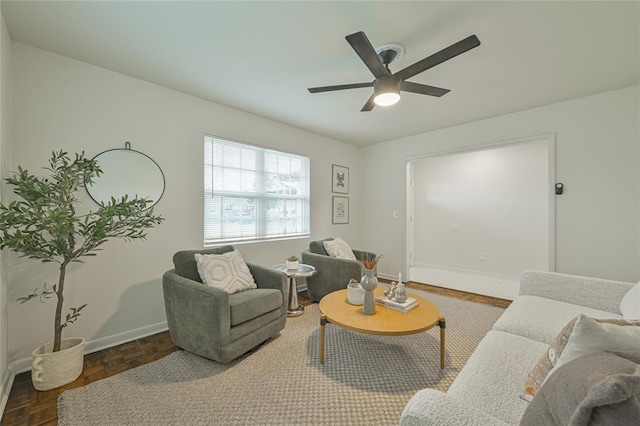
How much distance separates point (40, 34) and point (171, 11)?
3.64 feet

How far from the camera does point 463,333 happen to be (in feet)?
8.50

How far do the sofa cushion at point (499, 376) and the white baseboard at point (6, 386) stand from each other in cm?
258

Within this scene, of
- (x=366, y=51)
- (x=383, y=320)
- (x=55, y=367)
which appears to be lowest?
(x=55, y=367)

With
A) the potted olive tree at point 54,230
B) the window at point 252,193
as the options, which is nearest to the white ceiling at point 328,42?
the window at point 252,193

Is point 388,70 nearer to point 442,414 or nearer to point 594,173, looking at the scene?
point 442,414

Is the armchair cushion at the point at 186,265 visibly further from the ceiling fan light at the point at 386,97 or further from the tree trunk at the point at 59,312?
the ceiling fan light at the point at 386,97

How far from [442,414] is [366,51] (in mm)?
1806

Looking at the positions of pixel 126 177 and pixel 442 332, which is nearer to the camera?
pixel 442 332

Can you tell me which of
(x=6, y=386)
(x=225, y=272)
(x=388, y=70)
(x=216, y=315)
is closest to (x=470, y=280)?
(x=388, y=70)

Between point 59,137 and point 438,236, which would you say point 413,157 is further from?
point 59,137

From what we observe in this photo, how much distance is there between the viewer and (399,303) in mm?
2193

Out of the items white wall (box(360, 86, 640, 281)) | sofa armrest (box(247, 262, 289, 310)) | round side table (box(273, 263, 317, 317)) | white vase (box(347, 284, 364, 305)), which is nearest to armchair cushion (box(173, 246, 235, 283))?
sofa armrest (box(247, 262, 289, 310))

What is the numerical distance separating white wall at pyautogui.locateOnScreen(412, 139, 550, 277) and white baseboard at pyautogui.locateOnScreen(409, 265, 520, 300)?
4.2 inches

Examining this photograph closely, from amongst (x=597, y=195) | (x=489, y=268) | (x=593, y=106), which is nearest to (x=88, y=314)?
(x=597, y=195)
